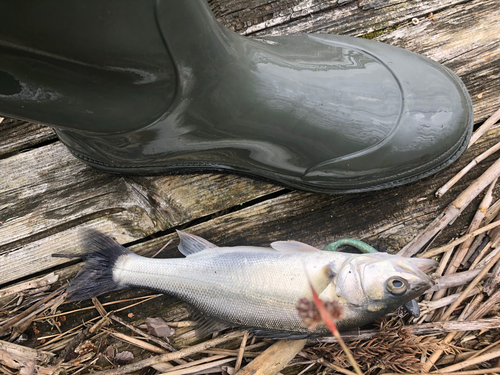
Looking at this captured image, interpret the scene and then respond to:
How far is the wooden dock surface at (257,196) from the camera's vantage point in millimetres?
1978

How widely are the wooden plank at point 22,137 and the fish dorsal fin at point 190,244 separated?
98 centimetres

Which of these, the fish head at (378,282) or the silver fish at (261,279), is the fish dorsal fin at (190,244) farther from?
the fish head at (378,282)

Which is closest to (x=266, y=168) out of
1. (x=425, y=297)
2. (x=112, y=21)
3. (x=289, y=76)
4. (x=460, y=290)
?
(x=289, y=76)

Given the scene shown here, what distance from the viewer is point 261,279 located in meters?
1.79

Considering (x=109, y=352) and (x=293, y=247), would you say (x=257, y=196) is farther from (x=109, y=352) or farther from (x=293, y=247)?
(x=109, y=352)

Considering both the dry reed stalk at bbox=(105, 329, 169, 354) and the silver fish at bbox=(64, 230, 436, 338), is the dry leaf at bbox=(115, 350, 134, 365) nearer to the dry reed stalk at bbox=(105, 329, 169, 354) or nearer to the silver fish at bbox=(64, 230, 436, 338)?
the dry reed stalk at bbox=(105, 329, 169, 354)

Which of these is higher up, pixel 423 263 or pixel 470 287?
pixel 423 263

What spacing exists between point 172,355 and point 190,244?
2.01 ft

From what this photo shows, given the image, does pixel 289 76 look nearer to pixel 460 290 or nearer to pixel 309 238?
pixel 309 238

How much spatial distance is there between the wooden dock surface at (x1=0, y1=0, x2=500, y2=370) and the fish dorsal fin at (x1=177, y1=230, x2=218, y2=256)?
4.7 inches

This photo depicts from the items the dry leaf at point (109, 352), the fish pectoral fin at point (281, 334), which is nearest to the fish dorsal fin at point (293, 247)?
the fish pectoral fin at point (281, 334)

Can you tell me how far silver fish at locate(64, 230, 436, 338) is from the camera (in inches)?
68.0

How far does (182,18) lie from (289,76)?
58 cm

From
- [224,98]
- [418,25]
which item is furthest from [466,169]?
[224,98]
